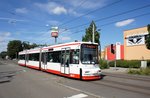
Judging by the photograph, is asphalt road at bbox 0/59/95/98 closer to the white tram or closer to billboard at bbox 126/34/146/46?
the white tram

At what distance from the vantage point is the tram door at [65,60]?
67.2ft

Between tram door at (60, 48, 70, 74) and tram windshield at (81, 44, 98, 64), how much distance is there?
208cm

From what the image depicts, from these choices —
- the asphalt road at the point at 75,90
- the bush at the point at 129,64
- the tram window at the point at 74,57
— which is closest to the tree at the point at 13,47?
the bush at the point at 129,64

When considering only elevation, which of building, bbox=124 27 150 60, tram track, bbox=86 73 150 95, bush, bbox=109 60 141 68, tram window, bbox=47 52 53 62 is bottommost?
tram track, bbox=86 73 150 95

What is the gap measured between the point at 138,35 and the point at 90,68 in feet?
105

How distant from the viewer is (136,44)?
1911 inches

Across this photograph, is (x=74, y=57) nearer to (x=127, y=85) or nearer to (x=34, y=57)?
(x=127, y=85)

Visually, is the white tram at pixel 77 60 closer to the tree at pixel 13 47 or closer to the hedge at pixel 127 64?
the hedge at pixel 127 64

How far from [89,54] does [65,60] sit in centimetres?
284

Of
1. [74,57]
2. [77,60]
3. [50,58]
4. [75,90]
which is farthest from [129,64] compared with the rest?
[75,90]

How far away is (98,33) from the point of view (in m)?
56.4

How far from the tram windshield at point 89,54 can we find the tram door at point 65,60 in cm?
208

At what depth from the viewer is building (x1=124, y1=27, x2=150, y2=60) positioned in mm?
46447

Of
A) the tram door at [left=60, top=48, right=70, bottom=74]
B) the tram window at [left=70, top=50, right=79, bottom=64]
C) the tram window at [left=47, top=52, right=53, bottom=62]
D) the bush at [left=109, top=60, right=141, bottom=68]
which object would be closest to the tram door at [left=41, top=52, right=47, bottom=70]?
the tram window at [left=47, top=52, right=53, bottom=62]
